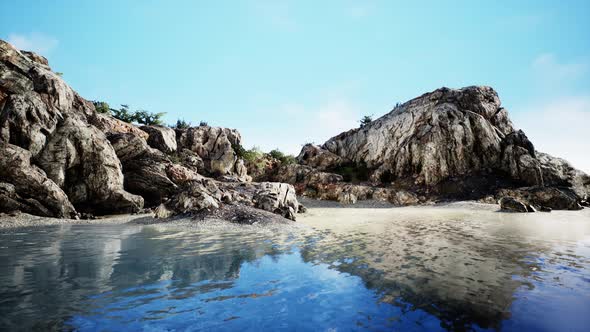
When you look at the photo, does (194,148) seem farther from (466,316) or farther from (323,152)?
(466,316)

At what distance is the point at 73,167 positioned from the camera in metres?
16.4

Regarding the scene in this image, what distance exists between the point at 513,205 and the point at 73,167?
29.4 metres

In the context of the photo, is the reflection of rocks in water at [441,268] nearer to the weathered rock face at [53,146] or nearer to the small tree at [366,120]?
the weathered rock face at [53,146]

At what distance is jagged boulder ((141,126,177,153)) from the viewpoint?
2681 cm

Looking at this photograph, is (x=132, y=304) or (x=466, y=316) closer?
(x=466, y=316)

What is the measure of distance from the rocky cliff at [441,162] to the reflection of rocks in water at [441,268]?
21.8 metres

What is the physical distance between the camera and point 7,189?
1292 cm

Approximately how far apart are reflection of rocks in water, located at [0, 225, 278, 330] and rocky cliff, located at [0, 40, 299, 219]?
492cm

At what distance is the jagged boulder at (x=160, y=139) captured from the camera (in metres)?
26.8

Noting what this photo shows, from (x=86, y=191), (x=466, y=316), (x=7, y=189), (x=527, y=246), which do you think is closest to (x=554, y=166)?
(x=527, y=246)

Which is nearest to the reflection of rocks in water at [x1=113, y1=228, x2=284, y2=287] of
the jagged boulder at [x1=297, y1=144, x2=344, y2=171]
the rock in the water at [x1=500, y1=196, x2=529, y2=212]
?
the rock in the water at [x1=500, y1=196, x2=529, y2=212]

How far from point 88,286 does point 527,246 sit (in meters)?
10.2

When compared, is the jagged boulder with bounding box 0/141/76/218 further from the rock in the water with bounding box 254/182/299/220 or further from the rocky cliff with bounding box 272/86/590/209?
the rocky cliff with bounding box 272/86/590/209

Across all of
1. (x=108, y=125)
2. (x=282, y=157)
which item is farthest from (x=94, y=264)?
(x=282, y=157)
